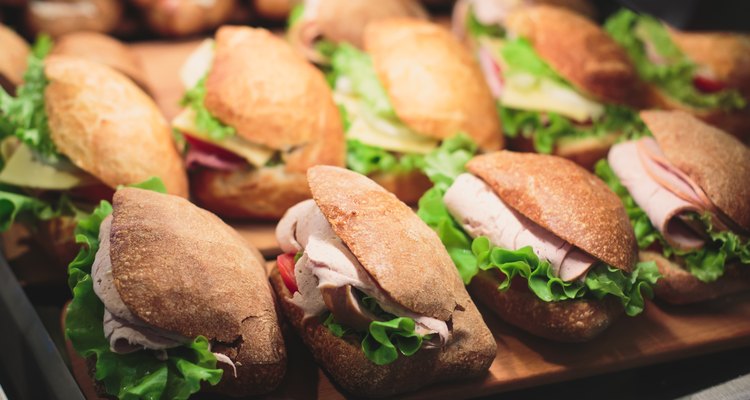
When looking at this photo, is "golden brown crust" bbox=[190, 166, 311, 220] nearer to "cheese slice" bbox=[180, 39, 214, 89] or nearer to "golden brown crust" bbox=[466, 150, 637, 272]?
"cheese slice" bbox=[180, 39, 214, 89]

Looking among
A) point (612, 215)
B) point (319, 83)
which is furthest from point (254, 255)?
point (612, 215)

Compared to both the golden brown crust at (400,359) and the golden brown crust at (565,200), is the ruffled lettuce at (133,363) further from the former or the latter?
the golden brown crust at (565,200)

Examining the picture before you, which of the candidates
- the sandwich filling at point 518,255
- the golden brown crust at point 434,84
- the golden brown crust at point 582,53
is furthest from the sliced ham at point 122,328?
the golden brown crust at point 582,53

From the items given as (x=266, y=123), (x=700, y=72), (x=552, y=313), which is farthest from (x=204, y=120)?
(x=700, y=72)

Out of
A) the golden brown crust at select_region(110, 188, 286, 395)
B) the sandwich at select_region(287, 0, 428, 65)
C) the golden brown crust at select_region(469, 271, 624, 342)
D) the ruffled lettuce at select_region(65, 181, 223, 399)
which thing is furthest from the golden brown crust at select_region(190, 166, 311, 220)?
the sandwich at select_region(287, 0, 428, 65)

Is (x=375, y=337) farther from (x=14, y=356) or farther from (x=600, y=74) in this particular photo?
(x=600, y=74)
